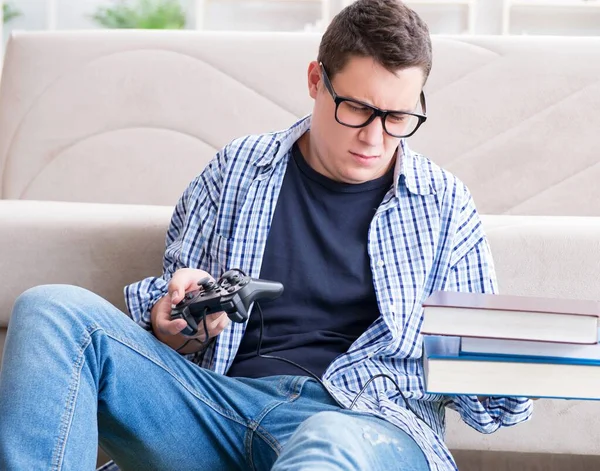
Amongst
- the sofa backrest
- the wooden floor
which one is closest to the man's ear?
the sofa backrest

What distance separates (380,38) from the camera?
127 centimetres

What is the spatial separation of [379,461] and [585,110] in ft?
4.02

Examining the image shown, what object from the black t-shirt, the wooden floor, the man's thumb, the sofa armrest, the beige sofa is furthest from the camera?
the beige sofa

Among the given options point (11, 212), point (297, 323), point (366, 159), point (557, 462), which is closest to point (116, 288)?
point (11, 212)

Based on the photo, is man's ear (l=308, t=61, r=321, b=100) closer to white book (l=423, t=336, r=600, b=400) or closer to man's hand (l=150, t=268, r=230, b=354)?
man's hand (l=150, t=268, r=230, b=354)

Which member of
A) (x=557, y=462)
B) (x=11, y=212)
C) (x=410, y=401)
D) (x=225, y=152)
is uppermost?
(x=225, y=152)

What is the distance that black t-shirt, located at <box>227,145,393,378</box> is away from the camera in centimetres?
129

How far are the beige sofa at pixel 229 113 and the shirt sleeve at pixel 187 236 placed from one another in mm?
297

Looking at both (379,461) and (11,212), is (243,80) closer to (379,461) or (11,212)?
(11,212)

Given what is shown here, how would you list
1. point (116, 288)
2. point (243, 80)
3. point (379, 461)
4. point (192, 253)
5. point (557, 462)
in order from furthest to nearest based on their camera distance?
point (243, 80), point (557, 462), point (116, 288), point (192, 253), point (379, 461)

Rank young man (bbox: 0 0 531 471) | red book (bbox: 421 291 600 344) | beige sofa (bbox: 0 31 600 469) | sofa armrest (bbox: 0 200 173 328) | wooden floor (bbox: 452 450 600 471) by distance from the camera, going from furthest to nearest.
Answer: beige sofa (bbox: 0 31 600 469) → wooden floor (bbox: 452 450 600 471) → sofa armrest (bbox: 0 200 173 328) → young man (bbox: 0 0 531 471) → red book (bbox: 421 291 600 344)

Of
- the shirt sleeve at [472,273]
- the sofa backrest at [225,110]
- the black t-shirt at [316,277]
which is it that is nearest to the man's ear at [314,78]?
the black t-shirt at [316,277]

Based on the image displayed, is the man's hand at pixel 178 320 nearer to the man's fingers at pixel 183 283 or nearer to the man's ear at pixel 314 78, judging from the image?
the man's fingers at pixel 183 283

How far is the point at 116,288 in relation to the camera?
1574 mm
